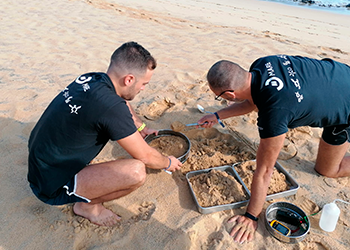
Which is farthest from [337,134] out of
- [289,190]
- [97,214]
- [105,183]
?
[97,214]

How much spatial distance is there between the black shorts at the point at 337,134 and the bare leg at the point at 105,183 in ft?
5.66

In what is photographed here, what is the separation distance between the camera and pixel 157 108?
137 inches

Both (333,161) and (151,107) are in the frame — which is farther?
(151,107)

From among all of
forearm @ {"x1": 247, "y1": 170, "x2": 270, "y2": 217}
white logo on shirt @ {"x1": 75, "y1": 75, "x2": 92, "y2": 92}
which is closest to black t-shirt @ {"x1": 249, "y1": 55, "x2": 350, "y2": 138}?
forearm @ {"x1": 247, "y1": 170, "x2": 270, "y2": 217}

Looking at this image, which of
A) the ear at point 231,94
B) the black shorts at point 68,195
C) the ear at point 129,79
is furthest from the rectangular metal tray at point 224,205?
the ear at point 129,79

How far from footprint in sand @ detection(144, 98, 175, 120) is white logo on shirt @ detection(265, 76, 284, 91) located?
1712mm

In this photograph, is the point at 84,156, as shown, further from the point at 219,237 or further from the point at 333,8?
the point at 333,8

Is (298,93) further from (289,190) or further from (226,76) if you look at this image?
(289,190)

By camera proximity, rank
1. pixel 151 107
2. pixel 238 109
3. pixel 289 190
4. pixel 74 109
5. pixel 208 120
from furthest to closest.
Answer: pixel 151 107
pixel 208 120
pixel 238 109
pixel 289 190
pixel 74 109

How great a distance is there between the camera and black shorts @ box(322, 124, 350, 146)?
2.28m

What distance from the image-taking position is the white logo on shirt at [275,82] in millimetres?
1844

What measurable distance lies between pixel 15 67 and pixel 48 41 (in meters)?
1.48

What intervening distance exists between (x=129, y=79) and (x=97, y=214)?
1.08 metres

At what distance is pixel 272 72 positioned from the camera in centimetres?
194
